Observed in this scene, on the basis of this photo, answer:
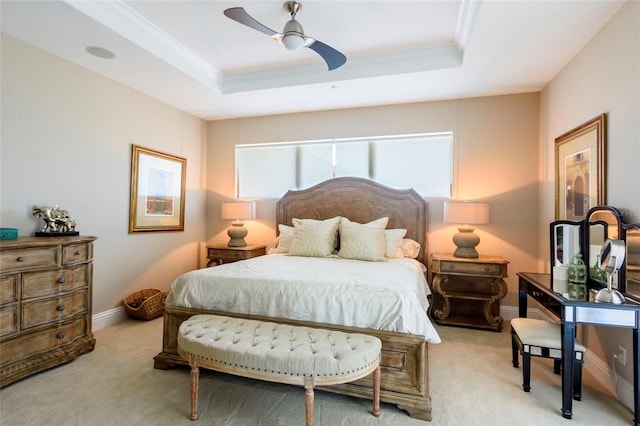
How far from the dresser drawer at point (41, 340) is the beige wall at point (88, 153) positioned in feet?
2.43

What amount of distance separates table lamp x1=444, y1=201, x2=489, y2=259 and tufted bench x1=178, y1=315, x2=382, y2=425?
7.14ft

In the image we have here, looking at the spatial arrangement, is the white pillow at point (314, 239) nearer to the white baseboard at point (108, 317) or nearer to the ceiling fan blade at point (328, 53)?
the ceiling fan blade at point (328, 53)

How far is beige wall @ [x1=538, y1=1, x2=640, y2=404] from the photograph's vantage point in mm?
2076

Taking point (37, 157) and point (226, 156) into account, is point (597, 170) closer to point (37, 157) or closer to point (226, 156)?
point (226, 156)

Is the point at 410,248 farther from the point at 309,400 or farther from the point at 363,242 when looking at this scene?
the point at 309,400

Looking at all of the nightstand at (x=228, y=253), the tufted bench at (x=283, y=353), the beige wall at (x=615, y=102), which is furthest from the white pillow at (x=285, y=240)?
the beige wall at (x=615, y=102)

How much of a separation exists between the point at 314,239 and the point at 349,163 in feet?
4.53

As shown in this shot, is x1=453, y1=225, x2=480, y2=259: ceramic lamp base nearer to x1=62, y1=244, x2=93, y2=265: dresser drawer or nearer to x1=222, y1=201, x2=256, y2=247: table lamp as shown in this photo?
x1=222, y1=201, x2=256, y2=247: table lamp

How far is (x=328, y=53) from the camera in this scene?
8.03 ft

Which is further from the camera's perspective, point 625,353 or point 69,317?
point 69,317

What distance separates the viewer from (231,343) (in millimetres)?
1813

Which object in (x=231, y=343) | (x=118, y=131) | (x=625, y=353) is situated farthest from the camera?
(x=118, y=131)

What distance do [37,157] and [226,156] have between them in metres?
2.41

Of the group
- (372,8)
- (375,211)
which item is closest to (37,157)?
(372,8)
